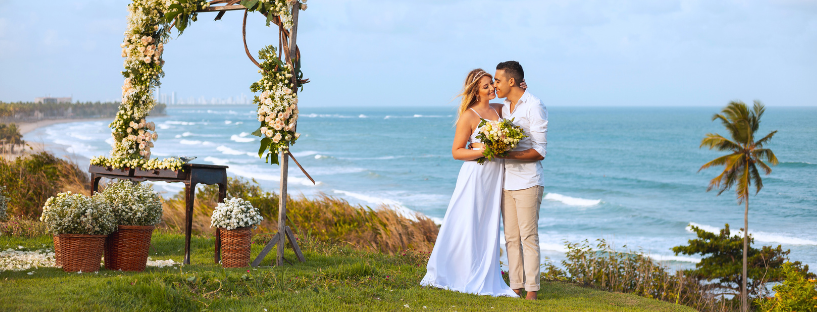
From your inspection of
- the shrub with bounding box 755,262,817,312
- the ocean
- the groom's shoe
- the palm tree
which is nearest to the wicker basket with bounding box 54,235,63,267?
the groom's shoe

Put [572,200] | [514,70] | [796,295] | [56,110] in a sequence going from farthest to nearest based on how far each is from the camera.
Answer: [56,110] → [572,200] → [796,295] → [514,70]

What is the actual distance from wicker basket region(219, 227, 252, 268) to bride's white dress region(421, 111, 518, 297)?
197 centimetres

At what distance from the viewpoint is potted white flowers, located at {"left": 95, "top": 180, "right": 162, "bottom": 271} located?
18.8 ft

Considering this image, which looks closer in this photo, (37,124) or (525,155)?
(525,155)

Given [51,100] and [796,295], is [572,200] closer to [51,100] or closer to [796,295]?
[796,295]

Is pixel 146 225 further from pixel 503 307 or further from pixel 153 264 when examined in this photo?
pixel 503 307

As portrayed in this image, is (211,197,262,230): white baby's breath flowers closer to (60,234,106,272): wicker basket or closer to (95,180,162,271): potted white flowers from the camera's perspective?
(95,180,162,271): potted white flowers

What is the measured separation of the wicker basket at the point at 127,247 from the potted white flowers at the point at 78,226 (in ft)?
0.54

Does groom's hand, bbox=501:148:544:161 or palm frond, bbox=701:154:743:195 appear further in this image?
palm frond, bbox=701:154:743:195

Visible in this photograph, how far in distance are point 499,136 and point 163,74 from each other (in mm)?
4264

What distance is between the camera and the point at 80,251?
18.0 ft

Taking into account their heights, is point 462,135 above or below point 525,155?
above

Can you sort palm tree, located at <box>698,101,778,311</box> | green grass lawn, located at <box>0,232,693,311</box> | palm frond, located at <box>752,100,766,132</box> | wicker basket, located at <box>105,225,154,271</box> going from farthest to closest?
1. palm frond, located at <box>752,100,766,132</box>
2. palm tree, located at <box>698,101,778,311</box>
3. wicker basket, located at <box>105,225,154,271</box>
4. green grass lawn, located at <box>0,232,693,311</box>

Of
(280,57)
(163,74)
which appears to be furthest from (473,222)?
(163,74)
